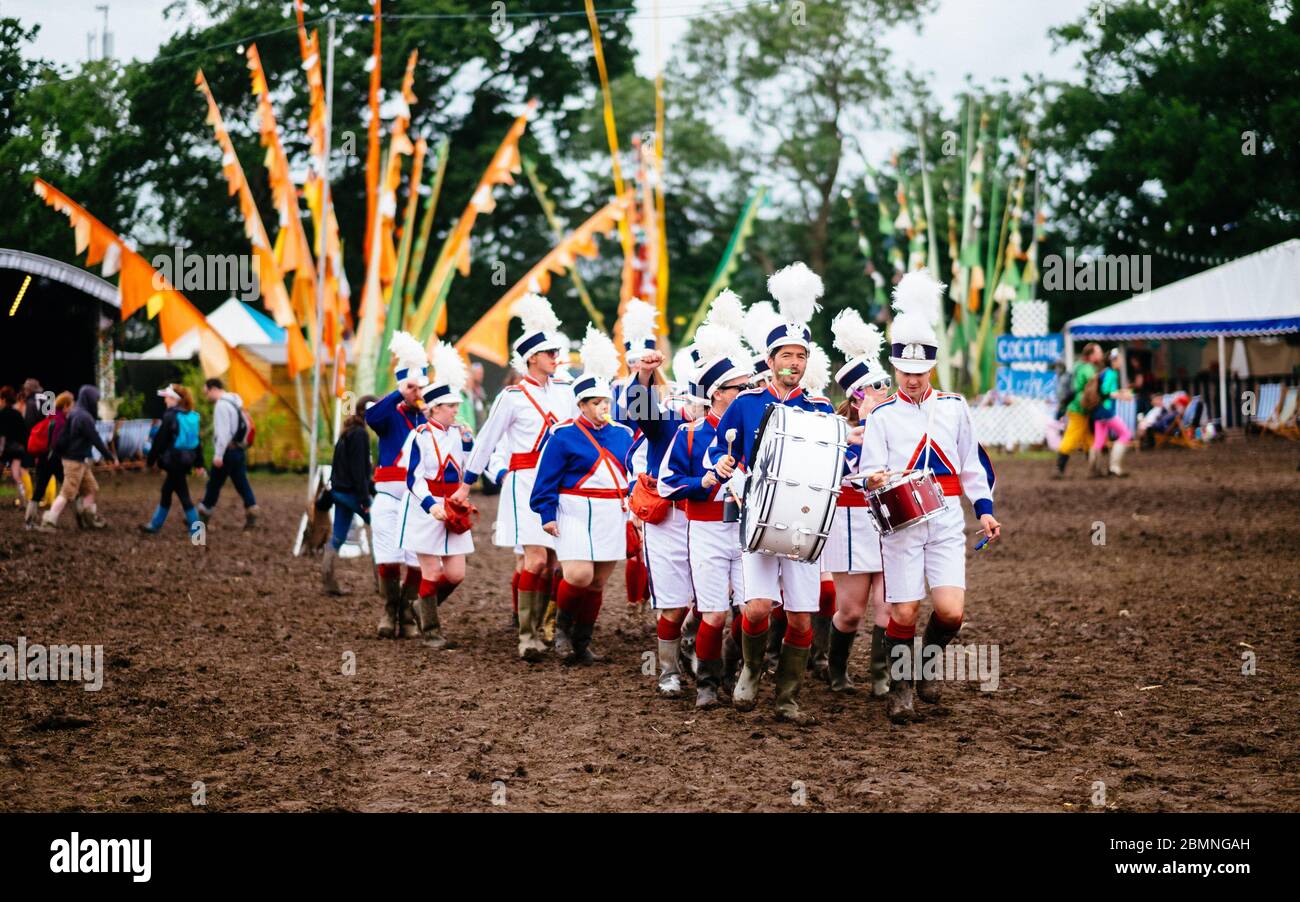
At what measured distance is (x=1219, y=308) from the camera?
33781 mm

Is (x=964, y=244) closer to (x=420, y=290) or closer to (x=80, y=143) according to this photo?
(x=420, y=290)

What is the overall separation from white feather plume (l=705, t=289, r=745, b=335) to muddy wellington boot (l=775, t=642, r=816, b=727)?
2.27 metres

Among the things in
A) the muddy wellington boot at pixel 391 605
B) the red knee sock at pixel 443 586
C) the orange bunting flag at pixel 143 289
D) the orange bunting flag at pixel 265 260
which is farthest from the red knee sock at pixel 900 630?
the orange bunting flag at pixel 265 260

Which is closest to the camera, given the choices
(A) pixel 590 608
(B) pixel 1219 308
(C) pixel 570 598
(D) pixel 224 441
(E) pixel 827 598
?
(E) pixel 827 598

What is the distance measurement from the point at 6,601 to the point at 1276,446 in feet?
85.7

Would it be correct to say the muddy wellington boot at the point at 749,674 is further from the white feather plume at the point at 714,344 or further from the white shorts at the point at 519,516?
the white shorts at the point at 519,516

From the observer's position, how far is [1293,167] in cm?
4419

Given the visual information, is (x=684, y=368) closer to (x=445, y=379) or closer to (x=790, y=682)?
(x=445, y=379)

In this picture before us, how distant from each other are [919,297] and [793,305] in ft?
2.19

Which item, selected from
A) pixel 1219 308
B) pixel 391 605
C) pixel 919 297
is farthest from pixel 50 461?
pixel 1219 308

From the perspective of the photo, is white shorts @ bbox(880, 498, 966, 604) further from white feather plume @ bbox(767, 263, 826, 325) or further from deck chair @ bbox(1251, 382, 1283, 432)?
deck chair @ bbox(1251, 382, 1283, 432)

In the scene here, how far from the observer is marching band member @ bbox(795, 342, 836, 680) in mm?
8438

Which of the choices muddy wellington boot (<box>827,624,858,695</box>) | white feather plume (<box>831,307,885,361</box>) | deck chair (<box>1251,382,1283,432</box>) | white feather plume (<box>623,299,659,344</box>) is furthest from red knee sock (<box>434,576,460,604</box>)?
deck chair (<box>1251,382,1283,432</box>)

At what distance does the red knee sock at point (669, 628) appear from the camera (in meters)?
8.69
